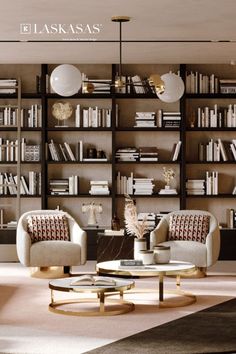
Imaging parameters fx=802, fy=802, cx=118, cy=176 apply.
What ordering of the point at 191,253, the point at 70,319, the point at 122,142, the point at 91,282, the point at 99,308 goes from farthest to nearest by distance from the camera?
the point at 122,142 < the point at 191,253 < the point at 99,308 < the point at 91,282 < the point at 70,319

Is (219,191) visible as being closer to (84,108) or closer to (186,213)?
(186,213)

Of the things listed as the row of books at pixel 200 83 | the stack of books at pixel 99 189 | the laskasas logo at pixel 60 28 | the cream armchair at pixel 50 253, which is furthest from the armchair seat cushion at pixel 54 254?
the row of books at pixel 200 83

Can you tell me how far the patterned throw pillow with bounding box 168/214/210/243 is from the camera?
31.2ft

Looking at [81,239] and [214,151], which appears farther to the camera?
[214,151]

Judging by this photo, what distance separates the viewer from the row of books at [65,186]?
11.0 meters

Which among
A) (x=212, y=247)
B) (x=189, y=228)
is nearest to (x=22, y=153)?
(x=189, y=228)

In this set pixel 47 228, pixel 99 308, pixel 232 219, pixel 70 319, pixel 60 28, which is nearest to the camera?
pixel 70 319

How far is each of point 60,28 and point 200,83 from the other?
330 centimetres

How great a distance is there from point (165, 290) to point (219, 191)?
10.5 feet

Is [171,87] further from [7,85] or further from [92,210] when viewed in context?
[7,85]

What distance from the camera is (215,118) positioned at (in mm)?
10992

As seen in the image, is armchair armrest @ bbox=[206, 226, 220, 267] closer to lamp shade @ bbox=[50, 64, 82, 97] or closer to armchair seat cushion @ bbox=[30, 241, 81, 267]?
armchair seat cushion @ bbox=[30, 241, 81, 267]

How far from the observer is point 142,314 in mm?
6867

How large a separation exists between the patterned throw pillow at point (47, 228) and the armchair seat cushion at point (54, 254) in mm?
265
